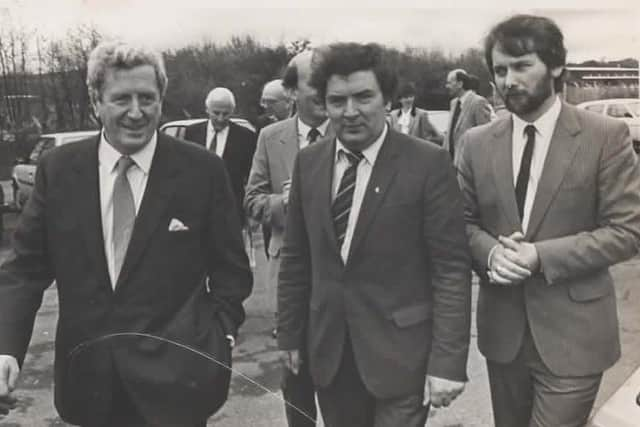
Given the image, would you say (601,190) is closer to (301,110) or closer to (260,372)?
(301,110)

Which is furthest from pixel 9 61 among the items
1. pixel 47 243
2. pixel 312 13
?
pixel 47 243

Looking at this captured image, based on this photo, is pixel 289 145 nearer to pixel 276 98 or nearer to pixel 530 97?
pixel 530 97

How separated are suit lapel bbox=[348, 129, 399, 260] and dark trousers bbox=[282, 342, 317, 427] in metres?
0.65

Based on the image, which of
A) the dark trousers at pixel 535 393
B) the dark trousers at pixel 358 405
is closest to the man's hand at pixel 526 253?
the dark trousers at pixel 535 393

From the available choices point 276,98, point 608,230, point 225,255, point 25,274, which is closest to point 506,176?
point 608,230

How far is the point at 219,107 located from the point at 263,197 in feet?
9.25

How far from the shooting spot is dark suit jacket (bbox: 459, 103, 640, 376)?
218 centimetres

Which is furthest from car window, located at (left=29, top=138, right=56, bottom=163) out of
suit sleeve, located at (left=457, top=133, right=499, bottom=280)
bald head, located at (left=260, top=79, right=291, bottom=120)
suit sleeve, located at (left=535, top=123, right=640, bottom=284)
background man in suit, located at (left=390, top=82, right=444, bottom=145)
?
suit sleeve, located at (left=535, top=123, right=640, bottom=284)

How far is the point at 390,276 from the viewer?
2.21 meters

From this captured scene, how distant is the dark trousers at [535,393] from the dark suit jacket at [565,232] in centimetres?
4

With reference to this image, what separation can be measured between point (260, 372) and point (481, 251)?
239 cm

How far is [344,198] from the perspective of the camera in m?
2.26

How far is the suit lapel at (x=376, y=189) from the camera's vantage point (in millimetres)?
2193

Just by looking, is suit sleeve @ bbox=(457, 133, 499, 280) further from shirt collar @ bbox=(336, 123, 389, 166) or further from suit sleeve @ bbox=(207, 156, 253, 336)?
suit sleeve @ bbox=(207, 156, 253, 336)
